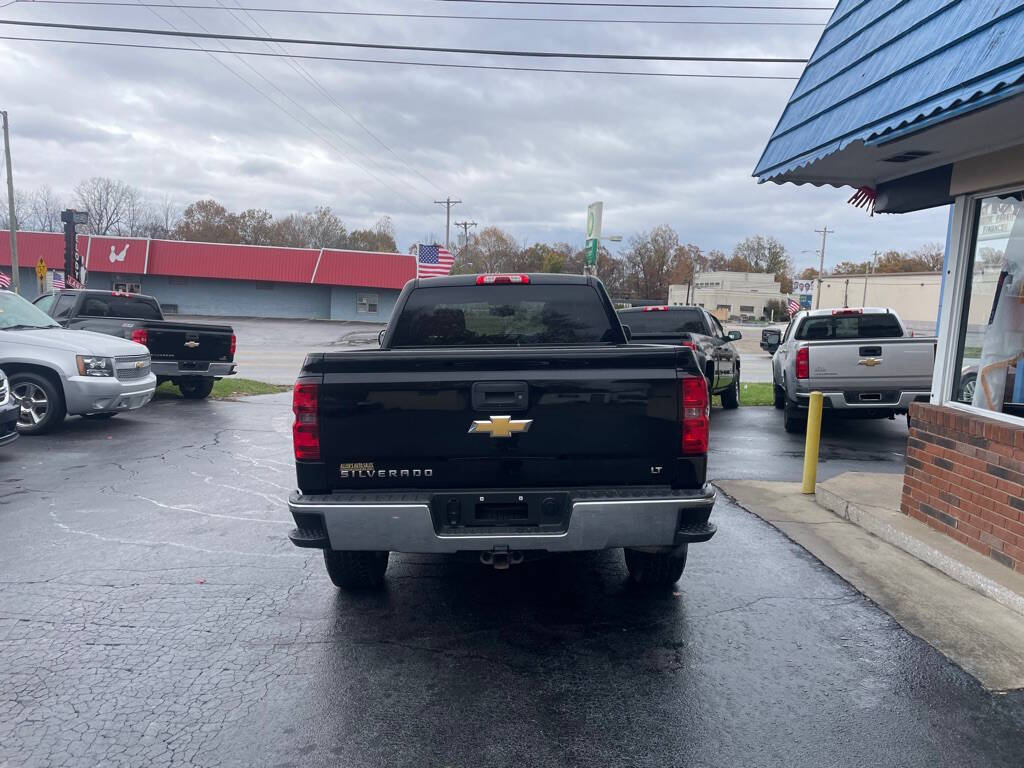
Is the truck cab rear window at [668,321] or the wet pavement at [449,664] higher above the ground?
the truck cab rear window at [668,321]

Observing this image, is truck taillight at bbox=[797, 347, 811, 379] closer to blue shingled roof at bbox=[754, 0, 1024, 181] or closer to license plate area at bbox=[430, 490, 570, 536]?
blue shingled roof at bbox=[754, 0, 1024, 181]

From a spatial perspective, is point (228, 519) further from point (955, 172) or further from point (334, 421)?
point (955, 172)

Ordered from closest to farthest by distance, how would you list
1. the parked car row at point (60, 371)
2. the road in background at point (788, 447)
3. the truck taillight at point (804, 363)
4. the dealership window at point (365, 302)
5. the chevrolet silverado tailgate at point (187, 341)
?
the road in background at point (788, 447)
the parked car row at point (60, 371)
the truck taillight at point (804, 363)
the chevrolet silverado tailgate at point (187, 341)
the dealership window at point (365, 302)

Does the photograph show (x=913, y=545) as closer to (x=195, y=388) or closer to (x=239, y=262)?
(x=195, y=388)

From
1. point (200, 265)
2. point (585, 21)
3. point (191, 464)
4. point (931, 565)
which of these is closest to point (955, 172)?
point (931, 565)

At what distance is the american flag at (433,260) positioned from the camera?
32.6m

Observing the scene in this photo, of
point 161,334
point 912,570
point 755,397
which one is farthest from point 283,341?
point 912,570

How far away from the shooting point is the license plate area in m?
3.92

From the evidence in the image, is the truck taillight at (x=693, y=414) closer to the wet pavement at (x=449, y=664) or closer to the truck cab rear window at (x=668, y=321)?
the wet pavement at (x=449, y=664)

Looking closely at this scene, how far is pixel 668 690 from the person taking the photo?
3596mm

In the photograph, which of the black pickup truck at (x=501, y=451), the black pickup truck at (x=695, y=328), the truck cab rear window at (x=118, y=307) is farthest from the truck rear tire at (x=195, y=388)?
the black pickup truck at (x=501, y=451)

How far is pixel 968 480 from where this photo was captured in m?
5.41

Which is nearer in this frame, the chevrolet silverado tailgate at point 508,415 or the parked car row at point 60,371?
the chevrolet silverado tailgate at point 508,415

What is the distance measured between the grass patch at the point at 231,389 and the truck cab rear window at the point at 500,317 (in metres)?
10.6
